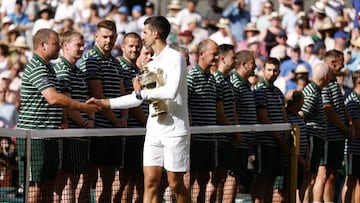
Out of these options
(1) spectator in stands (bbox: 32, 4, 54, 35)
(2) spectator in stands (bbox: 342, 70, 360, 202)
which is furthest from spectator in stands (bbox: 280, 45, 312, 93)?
(1) spectator in stands (bbox: 32, 4, 54, 35)

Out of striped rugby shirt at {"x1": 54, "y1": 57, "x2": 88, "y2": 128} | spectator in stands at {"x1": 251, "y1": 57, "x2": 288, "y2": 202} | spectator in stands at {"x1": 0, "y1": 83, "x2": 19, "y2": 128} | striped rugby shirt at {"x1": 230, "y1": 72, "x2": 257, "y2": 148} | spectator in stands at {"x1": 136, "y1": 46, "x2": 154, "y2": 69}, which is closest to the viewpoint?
striped rugby shirt at {"x1": 54, "y1": 57, "x2": 88, "y2": 128}

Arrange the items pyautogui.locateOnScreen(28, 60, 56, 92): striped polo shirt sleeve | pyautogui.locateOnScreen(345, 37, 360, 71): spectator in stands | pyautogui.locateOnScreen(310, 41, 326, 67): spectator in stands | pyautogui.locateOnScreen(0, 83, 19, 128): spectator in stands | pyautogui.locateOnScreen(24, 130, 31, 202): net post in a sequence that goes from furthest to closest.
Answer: pyautogui.locateOnScreen(310, 41, 326, 67): spectator in stands → pyautogui.locateOnScreen(345, 37, 360, 71): spectator in stands → pyautogui.locateOnScreen(0, 83, 19, 128): spectator in stands → pyautogui.locateOnScreen(28, 60, 56, 92): striped polo shirt sleeve → pyautogui.locateOnScreen(24, 130, 31, 202): net post

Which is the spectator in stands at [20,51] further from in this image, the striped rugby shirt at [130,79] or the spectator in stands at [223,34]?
the striped rugby shirt at [130,79]

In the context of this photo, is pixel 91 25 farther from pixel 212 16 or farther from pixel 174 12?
pixel 212 16

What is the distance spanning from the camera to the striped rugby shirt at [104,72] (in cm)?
1286

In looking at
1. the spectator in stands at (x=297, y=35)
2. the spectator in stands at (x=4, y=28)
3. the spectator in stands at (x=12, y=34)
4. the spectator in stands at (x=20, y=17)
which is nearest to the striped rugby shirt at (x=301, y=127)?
the spectator in stands at (x=297, y=35)

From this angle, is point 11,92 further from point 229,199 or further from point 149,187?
point 149,187

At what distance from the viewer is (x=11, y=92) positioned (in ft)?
64.2

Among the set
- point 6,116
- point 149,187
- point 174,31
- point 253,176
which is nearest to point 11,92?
point 6,116

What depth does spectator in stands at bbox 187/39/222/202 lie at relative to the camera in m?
13.4

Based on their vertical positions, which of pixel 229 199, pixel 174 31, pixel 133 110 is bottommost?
pixel 229 199

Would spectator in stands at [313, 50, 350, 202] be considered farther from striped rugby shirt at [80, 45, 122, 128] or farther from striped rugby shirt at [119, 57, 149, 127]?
striped rugby shirt at [80, 45, 122, 128]

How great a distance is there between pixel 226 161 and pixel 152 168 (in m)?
2.38

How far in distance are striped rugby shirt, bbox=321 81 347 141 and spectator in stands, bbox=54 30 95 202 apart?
13.1 feet
